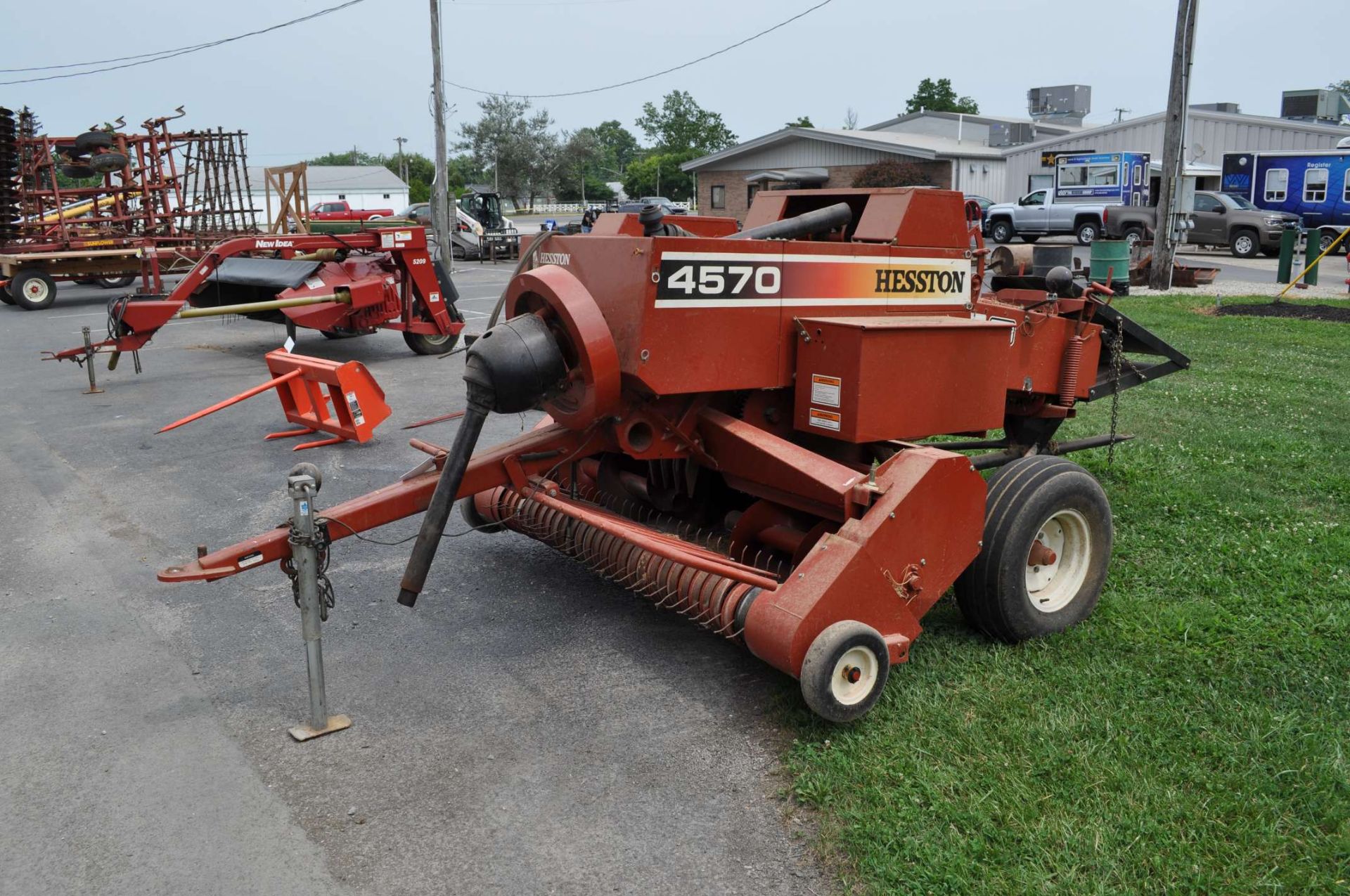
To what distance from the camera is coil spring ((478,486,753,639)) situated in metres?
4.18

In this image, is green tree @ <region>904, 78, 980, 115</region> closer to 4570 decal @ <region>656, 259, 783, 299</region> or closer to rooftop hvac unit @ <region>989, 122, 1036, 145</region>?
rooftop hvac unit @ <region>989, 122, 1036, 145</region>

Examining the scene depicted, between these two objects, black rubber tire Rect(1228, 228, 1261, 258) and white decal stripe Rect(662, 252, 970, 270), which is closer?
white decal stripe Rect(662, 252, 970, 270)

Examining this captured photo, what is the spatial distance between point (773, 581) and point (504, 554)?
8.07 feet

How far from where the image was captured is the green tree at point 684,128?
9312 centimetres

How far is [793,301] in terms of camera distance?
4.55 meters

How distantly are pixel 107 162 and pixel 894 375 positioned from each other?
1833 cm

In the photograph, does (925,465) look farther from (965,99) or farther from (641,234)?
(965,99)

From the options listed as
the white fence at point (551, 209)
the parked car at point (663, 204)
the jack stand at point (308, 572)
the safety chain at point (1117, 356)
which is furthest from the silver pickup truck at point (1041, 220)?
the white fence at point (551, 209)

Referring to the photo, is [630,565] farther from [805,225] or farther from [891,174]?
[891,174]

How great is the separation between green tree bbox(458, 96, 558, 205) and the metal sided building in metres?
36.4

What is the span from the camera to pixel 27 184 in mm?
20766

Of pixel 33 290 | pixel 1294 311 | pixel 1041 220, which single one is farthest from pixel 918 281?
pixel 1041 220

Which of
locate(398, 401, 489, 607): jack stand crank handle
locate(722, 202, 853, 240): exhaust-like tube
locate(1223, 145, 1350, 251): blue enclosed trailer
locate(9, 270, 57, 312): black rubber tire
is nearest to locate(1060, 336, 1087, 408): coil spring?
locate(722, 202, 853, 240): exhaust-like tube

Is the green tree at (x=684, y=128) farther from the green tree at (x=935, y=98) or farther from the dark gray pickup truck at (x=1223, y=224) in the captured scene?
the dark gray pickup truck at (x=1223, y=224)
